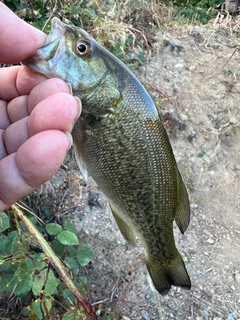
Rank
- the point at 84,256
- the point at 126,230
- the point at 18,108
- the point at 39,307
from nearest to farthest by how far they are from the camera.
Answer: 1. the point at 18,108
2. the point at 39,307
3. the point at 126,230
4. the point at 84,256

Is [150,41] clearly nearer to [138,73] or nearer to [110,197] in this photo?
[138,73]

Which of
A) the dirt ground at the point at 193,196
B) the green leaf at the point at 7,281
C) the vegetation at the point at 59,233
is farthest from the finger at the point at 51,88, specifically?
the dirt ground at the point at 193,196

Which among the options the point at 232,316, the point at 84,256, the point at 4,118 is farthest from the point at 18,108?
the point at 232,316

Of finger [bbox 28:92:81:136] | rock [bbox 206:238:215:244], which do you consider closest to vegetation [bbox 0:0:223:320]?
finger [bbox 28:92:81:136]

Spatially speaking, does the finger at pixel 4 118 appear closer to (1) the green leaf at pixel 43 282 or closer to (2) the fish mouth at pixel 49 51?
(2) the fish mouth at pixel 49 51

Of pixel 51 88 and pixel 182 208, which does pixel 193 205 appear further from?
pixel 51 88

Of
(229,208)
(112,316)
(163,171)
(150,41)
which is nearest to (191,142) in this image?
(229,208)
